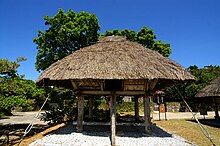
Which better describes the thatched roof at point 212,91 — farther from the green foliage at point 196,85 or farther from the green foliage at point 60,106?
the green foliage at point 196,85

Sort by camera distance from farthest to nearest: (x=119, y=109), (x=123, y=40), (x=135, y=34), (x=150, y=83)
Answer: (x=119, y=109) → (x=135, y=34) → (x=123, y=40) → (x=150, y=83)

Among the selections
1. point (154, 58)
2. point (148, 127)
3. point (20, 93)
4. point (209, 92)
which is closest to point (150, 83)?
point (154, 58)

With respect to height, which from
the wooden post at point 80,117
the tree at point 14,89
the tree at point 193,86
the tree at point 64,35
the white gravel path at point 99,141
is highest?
the tree at point 64,35

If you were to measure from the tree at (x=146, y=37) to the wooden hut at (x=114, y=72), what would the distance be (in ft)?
38.9

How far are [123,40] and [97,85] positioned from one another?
12.2 feet

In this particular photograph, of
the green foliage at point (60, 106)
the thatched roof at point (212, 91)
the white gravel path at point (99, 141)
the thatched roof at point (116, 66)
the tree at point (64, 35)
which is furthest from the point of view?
the tree at point (64, 35)

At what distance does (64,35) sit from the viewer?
23219mm

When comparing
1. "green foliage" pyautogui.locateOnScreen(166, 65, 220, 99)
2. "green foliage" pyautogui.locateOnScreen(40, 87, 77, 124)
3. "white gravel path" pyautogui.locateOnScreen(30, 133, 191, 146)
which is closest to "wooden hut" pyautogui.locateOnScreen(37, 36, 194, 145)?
"white gravel path" pyautogui.locateOnScreen(30, 133, 191, 146)

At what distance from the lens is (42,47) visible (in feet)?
79.8

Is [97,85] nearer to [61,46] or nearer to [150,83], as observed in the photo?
[150,83]

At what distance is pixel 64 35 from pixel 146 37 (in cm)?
824

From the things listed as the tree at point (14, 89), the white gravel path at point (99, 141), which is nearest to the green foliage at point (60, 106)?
the tree at point (14, 89)

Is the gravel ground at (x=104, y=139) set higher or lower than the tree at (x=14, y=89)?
lower

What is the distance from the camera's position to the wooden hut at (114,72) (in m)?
12.5
